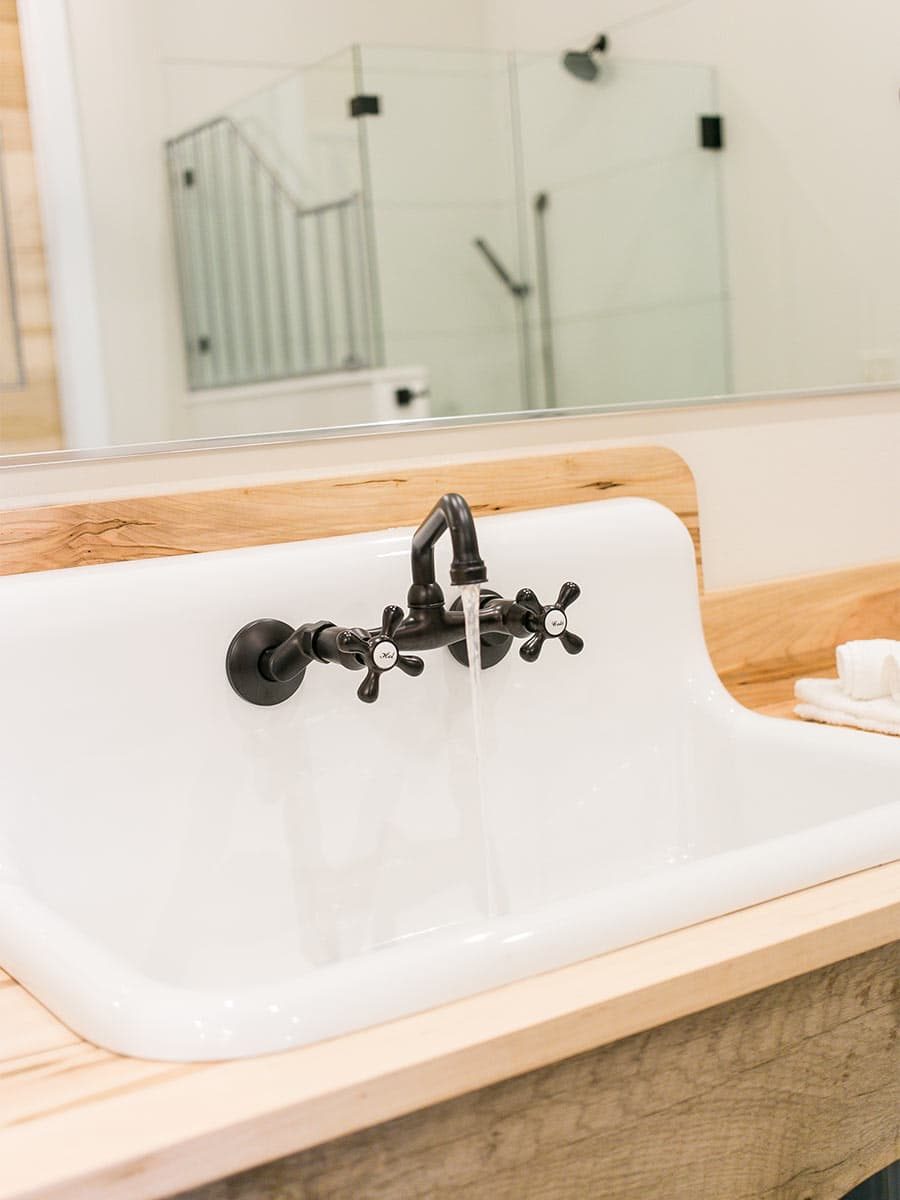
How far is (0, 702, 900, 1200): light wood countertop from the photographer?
548 mm

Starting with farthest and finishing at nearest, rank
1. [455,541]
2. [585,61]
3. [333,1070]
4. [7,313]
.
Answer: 1. [585,61]
2. [7,313]
3. [455,541]
4. [333,1070]

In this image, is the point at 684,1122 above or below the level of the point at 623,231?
below

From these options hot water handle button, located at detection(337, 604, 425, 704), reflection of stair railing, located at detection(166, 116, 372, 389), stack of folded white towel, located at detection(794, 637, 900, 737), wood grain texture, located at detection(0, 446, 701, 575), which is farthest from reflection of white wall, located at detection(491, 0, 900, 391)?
hot water handle button, located at detection(337, 604, 425, 704)

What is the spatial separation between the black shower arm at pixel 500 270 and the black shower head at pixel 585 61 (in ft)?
0.73

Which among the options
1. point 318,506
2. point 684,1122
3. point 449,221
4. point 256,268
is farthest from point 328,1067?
point 449,221

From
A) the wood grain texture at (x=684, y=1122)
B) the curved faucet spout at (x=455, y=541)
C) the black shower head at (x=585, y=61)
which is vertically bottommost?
the wood grain texture at (x=684, y=1122)

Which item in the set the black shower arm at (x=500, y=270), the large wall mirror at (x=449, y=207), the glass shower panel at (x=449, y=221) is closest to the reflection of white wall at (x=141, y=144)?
the large wall mirror at (x=449, y=207)

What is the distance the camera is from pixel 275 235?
1.17 m

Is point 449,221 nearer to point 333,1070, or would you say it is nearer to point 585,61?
point 585,61

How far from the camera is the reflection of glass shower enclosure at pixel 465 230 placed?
115cm

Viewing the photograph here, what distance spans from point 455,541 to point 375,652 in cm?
9

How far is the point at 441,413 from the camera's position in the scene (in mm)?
1253

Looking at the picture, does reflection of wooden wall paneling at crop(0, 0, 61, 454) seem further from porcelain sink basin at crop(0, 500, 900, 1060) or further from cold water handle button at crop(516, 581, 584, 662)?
cold water handle button at crop(516, 581, 584, 662)

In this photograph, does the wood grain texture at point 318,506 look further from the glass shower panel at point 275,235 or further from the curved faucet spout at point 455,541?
the curved faucet spout at point 455,541
